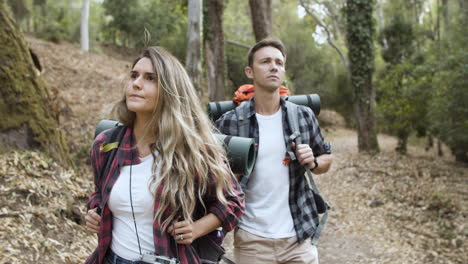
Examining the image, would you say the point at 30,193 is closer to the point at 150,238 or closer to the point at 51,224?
the point at 51,224

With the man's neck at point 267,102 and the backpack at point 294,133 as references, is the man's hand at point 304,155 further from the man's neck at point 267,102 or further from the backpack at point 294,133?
the man's neck at point 267,102

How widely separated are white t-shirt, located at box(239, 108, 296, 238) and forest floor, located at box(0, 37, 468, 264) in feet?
3.57

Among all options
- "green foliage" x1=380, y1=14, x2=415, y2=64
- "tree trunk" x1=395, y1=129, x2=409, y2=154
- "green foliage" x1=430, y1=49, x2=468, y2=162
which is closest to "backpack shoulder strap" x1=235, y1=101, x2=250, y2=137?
"green foliage" x1=430, y1=49, x2=468, y2=162

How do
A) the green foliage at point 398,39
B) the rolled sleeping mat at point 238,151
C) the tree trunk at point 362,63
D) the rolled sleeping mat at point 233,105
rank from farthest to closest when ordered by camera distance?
the green foliage at point 398,39 < the tree trunk at point 362,63 < the rolled sleeping mat at point 233,105 < the rolled sleeping mat at point 238,151

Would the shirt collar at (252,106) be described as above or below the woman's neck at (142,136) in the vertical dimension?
above

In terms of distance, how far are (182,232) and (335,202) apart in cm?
827

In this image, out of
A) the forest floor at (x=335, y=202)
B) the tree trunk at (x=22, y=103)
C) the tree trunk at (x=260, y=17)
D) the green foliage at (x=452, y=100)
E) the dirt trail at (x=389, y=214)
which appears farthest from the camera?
the tree trunk at (x=260, y=17)

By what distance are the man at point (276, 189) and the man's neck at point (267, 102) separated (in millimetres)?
10

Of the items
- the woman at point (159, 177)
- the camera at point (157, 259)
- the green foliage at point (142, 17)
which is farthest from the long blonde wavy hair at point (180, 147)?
the green foliage at point (142, 17)

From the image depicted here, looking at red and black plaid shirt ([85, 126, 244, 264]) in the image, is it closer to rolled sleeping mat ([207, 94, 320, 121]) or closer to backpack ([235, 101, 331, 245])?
backpack ([235, 101, 331, 245])

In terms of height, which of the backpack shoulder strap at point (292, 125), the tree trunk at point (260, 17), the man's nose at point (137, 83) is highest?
the tree trunk at point (260, 17)

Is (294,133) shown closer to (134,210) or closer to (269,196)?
(269,196)

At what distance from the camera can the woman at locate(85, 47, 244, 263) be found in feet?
5.94

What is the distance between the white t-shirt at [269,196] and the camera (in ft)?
8.91
